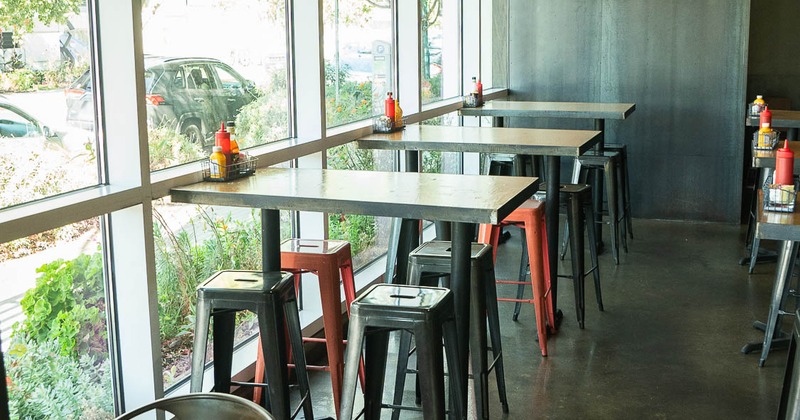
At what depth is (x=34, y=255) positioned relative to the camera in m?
2.53

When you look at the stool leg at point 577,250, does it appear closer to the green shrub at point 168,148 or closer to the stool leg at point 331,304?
the stool leg at point 331,304

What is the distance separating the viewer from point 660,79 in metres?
6.95

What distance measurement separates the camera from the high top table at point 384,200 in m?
2.72

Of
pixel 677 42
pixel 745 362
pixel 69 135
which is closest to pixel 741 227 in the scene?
pixel 677 42

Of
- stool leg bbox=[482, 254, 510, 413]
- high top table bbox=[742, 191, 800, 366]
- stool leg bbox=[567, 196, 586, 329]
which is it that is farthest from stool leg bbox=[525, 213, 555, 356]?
high top table bbox=[742, 191, 800, 366]

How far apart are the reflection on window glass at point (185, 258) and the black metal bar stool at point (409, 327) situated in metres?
0.80

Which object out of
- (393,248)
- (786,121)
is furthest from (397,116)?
(786,121)

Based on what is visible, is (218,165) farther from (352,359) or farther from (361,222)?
(361,222)

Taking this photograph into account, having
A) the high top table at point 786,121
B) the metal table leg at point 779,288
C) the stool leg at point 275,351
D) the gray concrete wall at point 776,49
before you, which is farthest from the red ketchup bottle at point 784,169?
the gray concrete wall at point 776,49

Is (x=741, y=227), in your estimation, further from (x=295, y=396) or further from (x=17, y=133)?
(x=17, y=133)

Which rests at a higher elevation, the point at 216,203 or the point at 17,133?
the point at 17,133

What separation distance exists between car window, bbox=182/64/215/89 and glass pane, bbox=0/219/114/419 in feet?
2.57

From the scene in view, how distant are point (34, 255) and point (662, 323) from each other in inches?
124

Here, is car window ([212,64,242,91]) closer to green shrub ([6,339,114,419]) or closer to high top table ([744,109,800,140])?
green shrub ([6,339,114,419])
